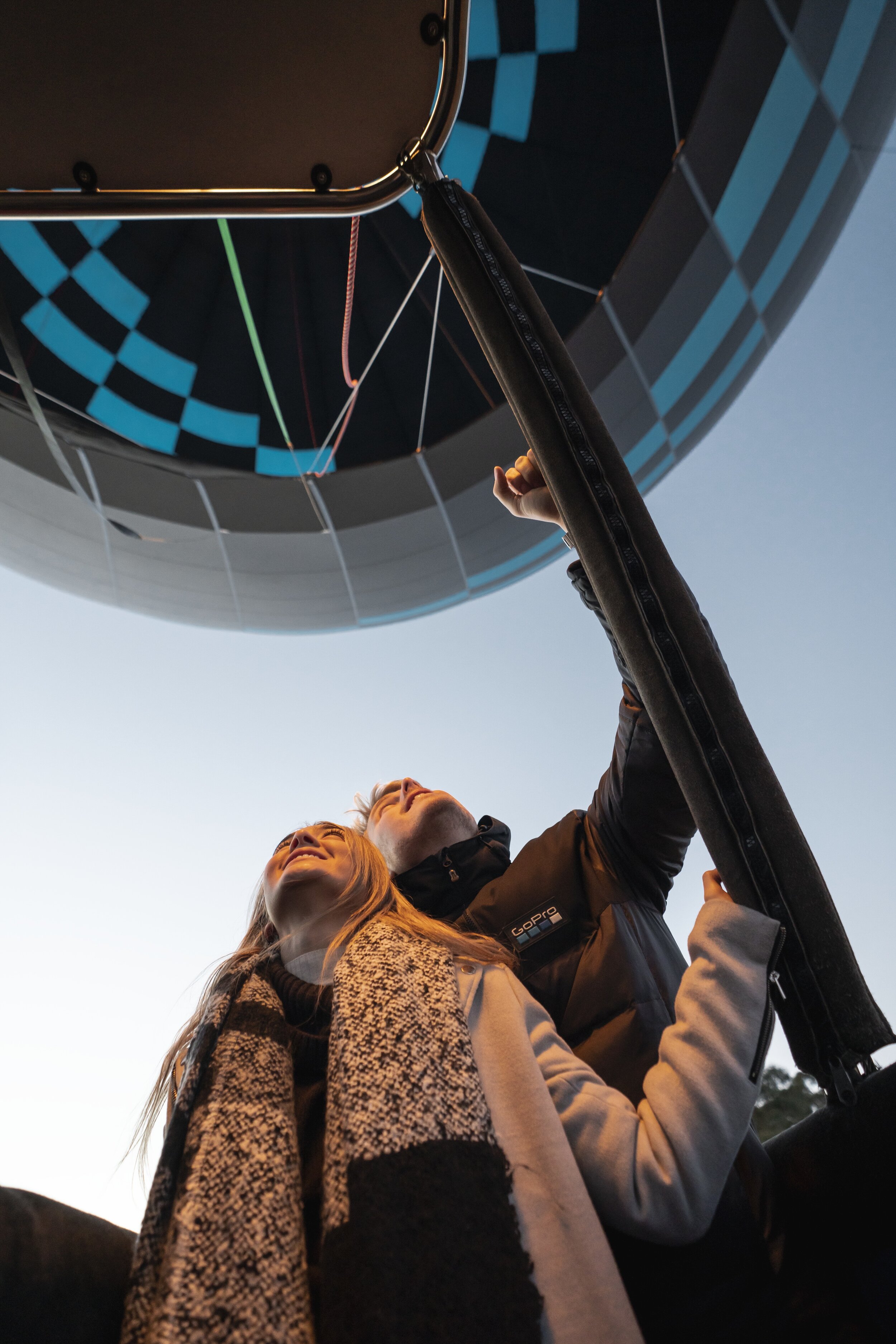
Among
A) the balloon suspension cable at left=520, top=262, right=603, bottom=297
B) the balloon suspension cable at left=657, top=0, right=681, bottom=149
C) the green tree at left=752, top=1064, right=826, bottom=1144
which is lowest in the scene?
the green tree at left=752, top=1064, right=826, bottom=1144

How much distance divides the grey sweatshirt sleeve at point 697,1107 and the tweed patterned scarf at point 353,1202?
0.15 m

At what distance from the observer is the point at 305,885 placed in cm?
163

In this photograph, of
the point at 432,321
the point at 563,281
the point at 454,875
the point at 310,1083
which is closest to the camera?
the point at 310,1083

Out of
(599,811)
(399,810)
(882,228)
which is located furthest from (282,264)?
(599,811)

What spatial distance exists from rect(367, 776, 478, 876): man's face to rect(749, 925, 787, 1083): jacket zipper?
933 mm

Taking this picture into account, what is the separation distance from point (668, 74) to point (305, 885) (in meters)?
3.88

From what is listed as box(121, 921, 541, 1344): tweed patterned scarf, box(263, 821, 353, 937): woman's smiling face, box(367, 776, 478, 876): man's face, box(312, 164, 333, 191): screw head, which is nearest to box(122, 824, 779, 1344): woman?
box(121, 921, 541, 1344): tweed patterned scarf

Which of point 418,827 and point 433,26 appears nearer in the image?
point 433,26

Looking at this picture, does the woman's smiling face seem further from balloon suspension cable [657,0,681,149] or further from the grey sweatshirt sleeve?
balloon suspension cable [657,0,681,149]

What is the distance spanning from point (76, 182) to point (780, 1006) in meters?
1.75

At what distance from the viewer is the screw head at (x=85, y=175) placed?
4.73 feet

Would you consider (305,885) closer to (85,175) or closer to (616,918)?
(616,918)

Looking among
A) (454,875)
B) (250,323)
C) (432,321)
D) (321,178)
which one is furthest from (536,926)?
(432,321)

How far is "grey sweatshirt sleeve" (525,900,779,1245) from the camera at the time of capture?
0.97m
